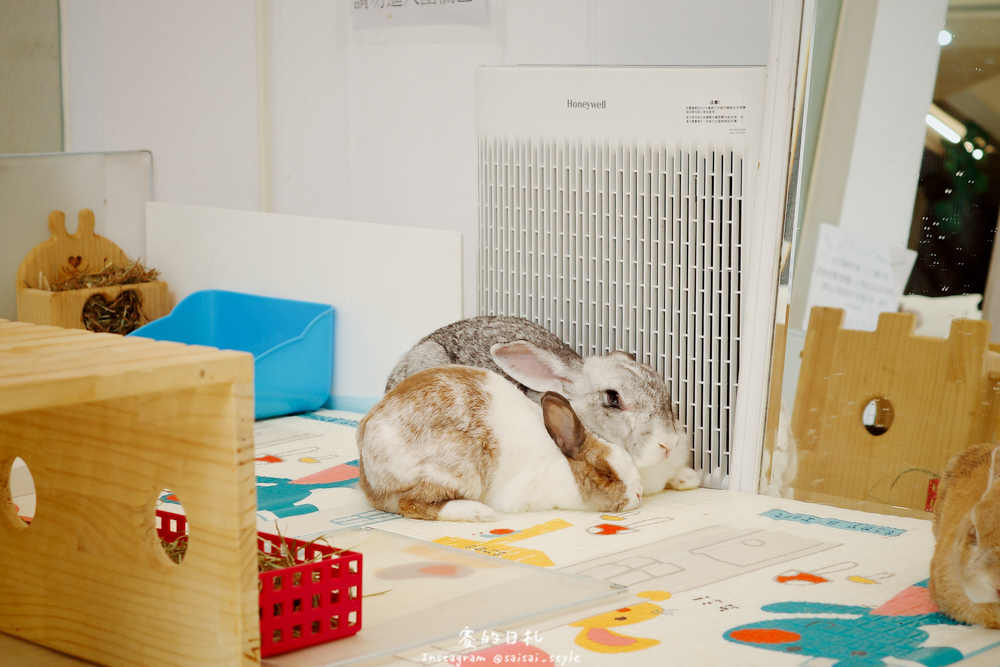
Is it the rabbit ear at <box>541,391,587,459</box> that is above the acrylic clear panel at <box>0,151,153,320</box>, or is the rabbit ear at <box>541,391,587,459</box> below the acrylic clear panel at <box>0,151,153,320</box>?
below

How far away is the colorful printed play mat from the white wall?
966mm

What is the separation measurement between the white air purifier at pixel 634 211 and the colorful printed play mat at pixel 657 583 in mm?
276

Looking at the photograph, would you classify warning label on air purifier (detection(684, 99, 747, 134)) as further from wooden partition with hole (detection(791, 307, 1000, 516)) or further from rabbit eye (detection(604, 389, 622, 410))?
rabbit eye (detection(604, 389, 622, 410))

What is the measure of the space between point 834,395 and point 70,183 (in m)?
2.16

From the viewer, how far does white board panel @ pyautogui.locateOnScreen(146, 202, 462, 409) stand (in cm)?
236

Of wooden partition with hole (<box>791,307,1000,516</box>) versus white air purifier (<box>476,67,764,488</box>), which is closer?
wooden partition with hole (<box>791,307,1000,516</box>)

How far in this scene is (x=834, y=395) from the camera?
1.81 meters

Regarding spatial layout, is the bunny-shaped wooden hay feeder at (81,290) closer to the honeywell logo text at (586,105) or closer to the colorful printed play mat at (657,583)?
the colorful printed play mat at (657,583)

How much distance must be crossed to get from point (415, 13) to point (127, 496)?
5.83 feet

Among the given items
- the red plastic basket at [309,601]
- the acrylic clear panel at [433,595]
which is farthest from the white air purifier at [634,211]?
the red plastic basket at [309,601]

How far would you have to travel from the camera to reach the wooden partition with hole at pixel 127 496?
0.99 meters

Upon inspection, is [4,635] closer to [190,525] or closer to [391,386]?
[190,525]

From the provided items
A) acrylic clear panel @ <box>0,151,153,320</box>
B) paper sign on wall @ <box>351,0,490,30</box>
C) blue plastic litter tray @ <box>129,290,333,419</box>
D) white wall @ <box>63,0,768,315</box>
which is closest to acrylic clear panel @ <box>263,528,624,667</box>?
blue plastic litter tray @ <box>129,290,333,419</box>

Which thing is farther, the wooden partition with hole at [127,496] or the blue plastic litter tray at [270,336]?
the blue plastic litter tray at [270,336]
